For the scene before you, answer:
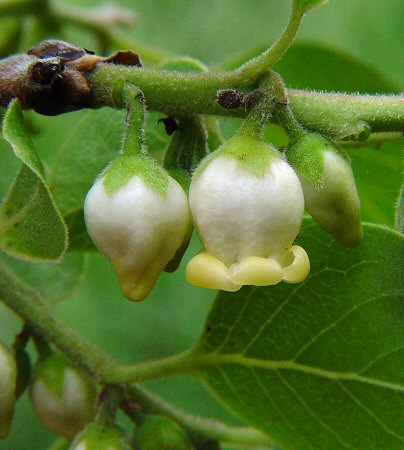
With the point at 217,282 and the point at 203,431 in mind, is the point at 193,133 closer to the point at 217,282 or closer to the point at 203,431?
the point at 217,282

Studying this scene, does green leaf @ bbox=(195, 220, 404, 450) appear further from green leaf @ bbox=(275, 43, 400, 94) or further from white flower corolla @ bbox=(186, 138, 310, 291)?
green leaf @ bbox=(275, 43, 400, 94)

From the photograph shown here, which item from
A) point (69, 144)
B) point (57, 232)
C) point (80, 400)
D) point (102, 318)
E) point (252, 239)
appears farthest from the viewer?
point (102, 318)

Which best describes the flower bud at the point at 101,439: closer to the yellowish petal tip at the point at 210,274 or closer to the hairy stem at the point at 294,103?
the yellowish petal tip at the point at 210,274

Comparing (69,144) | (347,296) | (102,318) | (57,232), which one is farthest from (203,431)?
(102,318)

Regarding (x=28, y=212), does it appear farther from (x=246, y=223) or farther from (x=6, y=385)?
(x=246, y=223)

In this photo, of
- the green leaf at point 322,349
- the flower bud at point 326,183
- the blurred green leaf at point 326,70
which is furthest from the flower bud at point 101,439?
the blurred green leaf at point 326,70

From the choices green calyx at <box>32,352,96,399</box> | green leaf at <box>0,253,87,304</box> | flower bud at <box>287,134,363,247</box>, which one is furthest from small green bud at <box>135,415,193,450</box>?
green leaf at <box>0,253,87,304</box>
